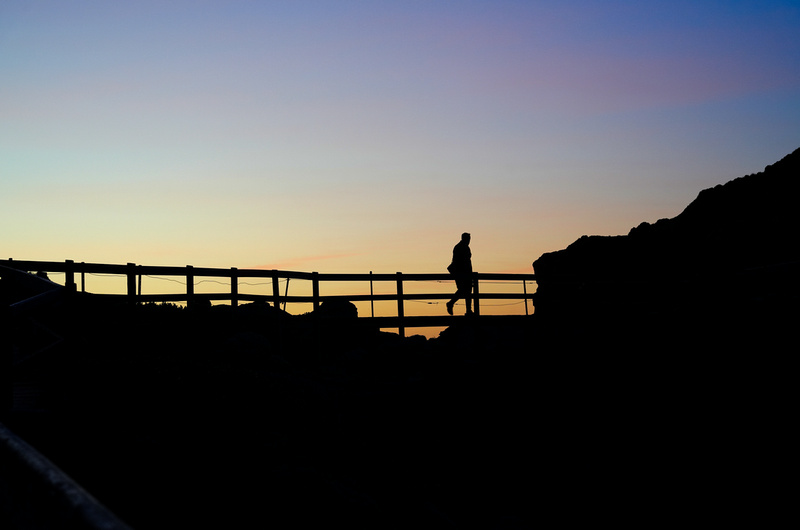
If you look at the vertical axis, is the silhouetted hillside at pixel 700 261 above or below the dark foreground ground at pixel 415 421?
above

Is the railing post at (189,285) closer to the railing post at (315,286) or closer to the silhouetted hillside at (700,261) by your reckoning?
the railing post at (315,286)

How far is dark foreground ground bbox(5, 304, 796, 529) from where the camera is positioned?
7.38 meters

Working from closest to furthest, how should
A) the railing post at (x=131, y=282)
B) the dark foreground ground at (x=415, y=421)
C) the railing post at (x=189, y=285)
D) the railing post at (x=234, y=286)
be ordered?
the dark foreground ground at (x=415, y=421) < the railing post at (x=131, y=282) < the railing post at (x=189, y=285) < the railing post at (x=234, y=286)

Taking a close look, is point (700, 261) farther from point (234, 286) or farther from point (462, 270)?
point (234, 286)

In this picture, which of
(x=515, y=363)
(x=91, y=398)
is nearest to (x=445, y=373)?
(x=515, y=363)

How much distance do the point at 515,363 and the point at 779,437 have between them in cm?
584

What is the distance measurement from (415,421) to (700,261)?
11550 millimetres

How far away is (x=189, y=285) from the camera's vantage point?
1548 cm

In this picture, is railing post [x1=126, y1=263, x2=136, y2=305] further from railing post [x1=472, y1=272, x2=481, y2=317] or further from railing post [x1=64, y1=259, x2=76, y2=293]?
railing post [x1=472, y1=272, x2=481, y2=317]

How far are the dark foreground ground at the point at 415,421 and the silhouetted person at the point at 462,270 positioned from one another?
28.8 inches

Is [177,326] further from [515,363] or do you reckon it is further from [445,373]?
[515,363]

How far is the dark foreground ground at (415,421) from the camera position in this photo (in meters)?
7.38

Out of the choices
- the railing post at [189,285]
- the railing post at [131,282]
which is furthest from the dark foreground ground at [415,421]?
the railing post at [131,282]

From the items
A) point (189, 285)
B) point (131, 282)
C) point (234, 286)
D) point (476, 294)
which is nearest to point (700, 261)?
point (476, 294)
